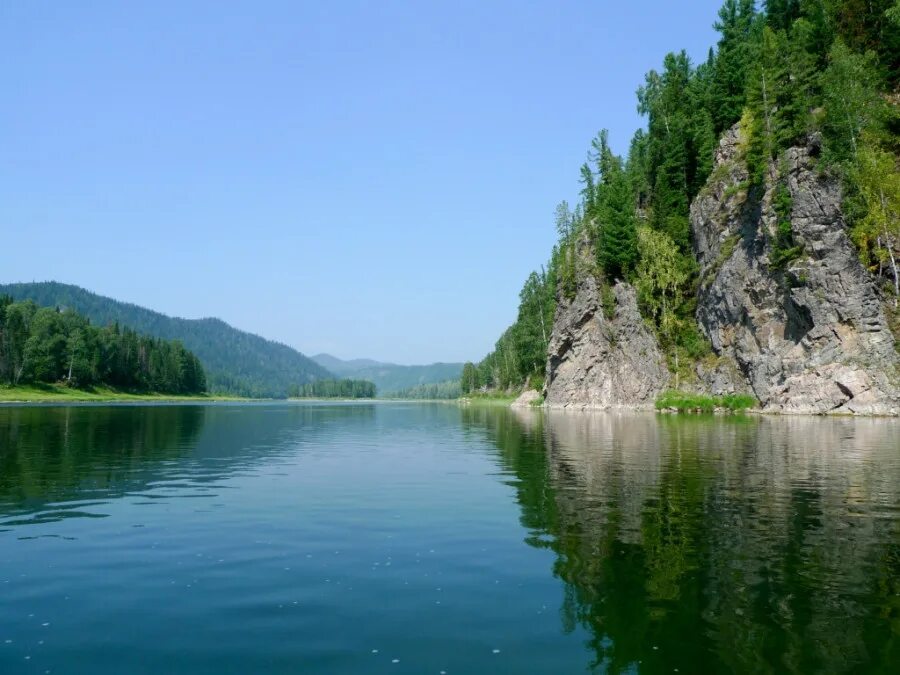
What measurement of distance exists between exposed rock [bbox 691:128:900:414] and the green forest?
7.26 feet

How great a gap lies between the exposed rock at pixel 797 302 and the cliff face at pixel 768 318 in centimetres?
13

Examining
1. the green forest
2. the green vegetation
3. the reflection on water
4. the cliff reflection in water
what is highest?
the green forest

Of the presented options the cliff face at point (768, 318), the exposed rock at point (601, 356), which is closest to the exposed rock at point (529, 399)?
the exposed rock at point (601, 356)

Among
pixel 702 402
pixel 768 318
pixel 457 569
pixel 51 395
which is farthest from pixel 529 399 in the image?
pixel 51 395

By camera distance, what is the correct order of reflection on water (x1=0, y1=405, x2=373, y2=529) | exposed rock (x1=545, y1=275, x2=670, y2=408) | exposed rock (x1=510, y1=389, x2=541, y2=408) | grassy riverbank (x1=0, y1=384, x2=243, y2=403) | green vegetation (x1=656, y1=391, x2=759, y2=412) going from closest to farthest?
reflection on water (x1=0, y1=405, x2=373, y2=529), green vegetation (x1=656, y1=391, x2=759, y2=412), exposed rock (x1=545, y1=275, x2=670, y2=408), exposed rock (x1=510, y1=389, x2=541, y2=408), grassy riverbank (x1=0, y1=384, x2=243, y2=403)

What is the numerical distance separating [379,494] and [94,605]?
1464 centimetres

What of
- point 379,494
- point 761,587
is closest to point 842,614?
point 761,587

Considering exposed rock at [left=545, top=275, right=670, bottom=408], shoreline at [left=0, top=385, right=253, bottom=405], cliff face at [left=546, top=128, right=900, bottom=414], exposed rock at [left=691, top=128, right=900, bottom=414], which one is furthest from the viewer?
shoreline at [left=0, top=385, right=253, bottom=405]

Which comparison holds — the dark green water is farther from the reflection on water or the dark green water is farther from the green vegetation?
the green vegetation

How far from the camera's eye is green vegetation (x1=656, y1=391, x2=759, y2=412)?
280ft

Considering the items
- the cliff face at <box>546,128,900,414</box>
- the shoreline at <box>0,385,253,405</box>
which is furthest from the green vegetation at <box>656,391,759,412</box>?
the shoreline at <box>0,385,253,405</box>

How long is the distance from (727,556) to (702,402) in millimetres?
79208

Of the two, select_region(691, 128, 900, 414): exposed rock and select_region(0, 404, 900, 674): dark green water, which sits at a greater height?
select_region(691, 128, 900, 414): exposed rock

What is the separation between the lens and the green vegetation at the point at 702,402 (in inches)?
3361
